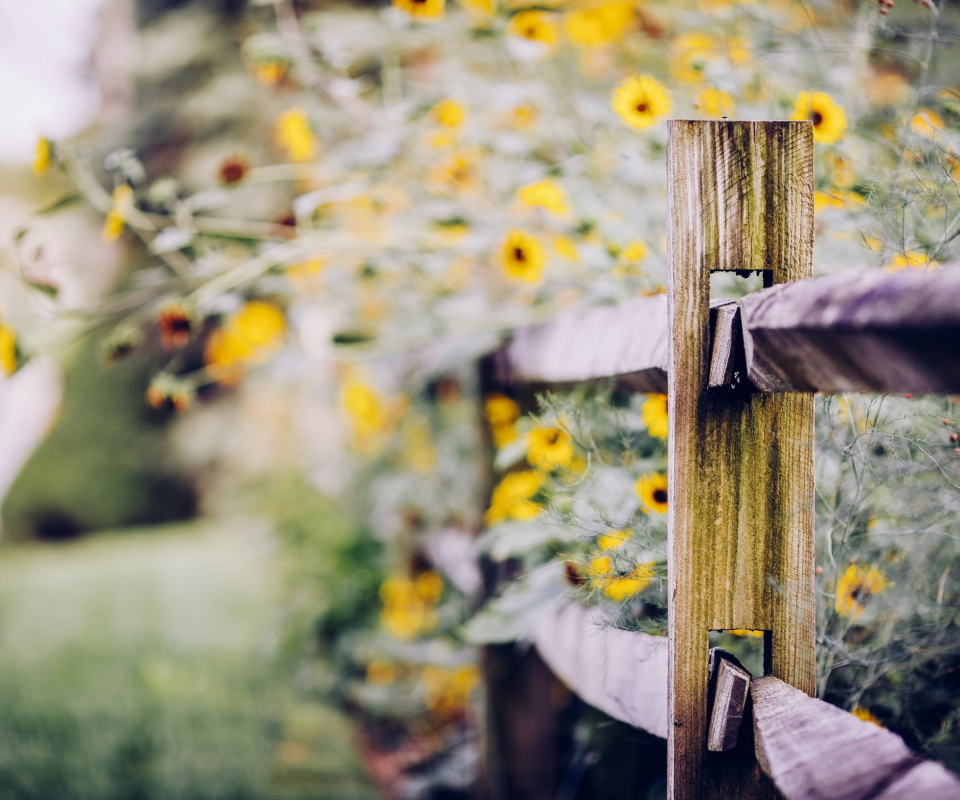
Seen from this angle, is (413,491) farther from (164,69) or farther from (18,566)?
(164,69)

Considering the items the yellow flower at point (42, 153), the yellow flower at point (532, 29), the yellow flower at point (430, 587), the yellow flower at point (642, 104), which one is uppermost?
the yellow flower at point (532, 29)

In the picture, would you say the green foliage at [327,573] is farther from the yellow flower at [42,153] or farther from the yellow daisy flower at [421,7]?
the yellow daisy flower at [421,7]

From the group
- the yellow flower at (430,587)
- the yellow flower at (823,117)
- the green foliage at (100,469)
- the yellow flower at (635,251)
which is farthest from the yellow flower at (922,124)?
the green foliage at (100,469)

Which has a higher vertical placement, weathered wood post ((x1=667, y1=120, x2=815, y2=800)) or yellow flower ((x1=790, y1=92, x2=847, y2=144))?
yellow flower ((x1=790, y1=92, x2=847, y2=144))

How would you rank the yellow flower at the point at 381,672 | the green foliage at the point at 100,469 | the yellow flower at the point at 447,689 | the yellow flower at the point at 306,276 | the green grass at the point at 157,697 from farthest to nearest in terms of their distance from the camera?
the green foliage at the point at 100,469 → the yellow flower at the point at 381,672 → the yellow flower at the point at 447,689 → the green grass at the point at 157,697 → the yellow flower at the point at 306,276

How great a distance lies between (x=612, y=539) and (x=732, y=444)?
0.15 metres

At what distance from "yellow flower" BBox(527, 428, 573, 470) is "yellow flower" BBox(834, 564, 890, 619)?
0.98ft

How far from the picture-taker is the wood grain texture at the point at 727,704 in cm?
46

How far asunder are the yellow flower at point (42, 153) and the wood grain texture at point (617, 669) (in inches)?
40.7

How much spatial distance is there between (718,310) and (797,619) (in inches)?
9.1

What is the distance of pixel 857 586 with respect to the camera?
2.17 feet

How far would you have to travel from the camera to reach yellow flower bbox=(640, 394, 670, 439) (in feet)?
2.23

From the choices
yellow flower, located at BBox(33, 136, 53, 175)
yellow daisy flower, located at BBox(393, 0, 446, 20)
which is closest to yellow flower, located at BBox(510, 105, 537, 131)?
yellow daisy flower, located at BBox(393, 0, 446, 20)

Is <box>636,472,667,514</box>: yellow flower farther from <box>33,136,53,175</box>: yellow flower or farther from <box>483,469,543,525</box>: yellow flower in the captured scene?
<box>33,136,53,175</box>: yellow flower
